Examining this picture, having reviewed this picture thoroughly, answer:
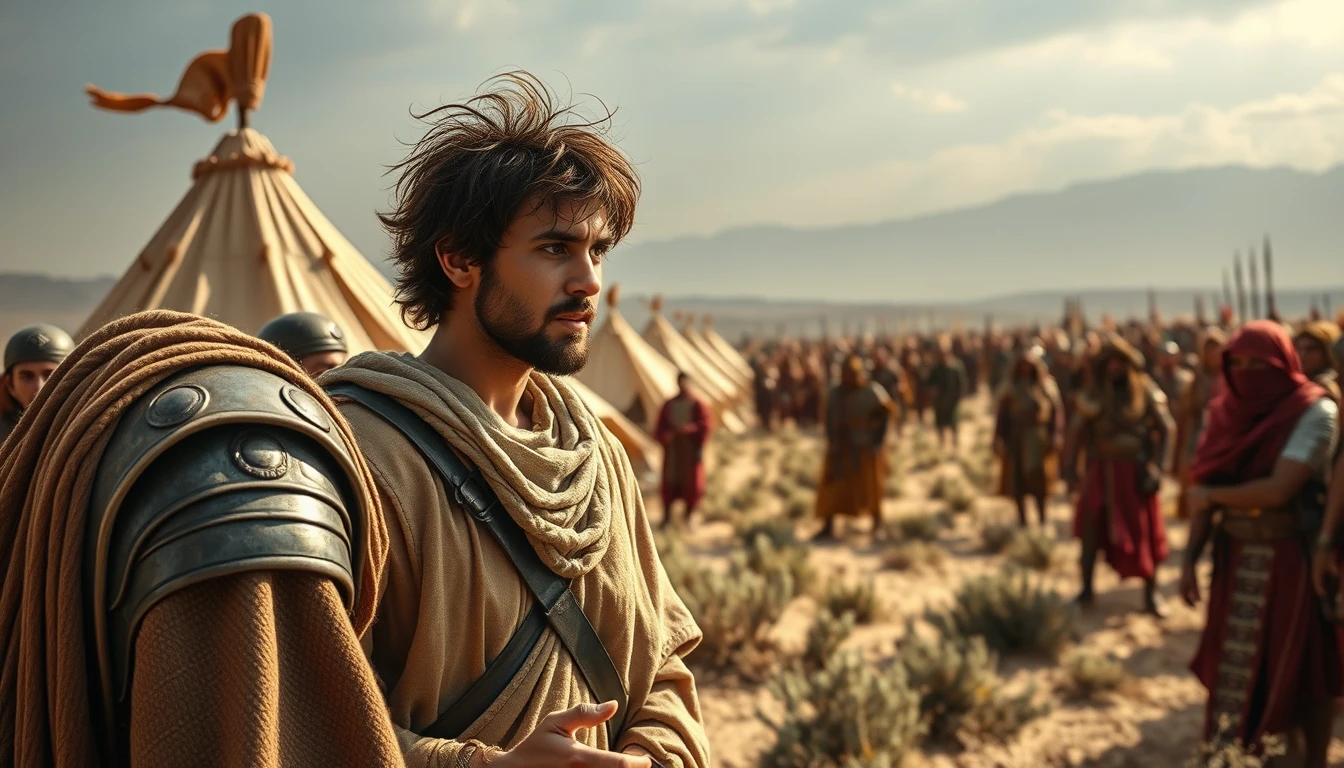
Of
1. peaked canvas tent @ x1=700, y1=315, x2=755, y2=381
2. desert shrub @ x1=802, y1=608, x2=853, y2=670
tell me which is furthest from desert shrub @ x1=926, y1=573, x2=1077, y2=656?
peaked canvas tent @ x1=700, y1=315, x2=755, y2=381

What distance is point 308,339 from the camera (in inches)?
141

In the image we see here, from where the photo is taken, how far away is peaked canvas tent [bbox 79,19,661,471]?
19.6 feet

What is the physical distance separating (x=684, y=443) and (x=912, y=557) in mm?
2830

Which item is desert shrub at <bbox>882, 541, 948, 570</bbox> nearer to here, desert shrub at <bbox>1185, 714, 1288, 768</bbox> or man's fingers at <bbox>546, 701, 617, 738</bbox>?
desert shrub at <bbox>1185, 714, 1288, 768</bbox>

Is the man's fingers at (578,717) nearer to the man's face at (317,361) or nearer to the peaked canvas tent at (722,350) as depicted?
the man's face at (317,361)

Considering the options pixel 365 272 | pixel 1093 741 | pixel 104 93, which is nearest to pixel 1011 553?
pixel 1093 741

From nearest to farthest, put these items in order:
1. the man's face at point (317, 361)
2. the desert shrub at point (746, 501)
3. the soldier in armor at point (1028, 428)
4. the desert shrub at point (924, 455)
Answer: the man's face at point (317, 361) < the soldier in armor at point (1028, 428) < the desert shrub at point (746, 501) < the desert shrub at point (924, 455)

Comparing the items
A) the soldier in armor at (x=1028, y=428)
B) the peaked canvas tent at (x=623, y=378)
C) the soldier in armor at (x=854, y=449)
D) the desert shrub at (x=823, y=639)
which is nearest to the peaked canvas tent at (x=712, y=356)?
the peaked canvas tent at (x=623, y=378)

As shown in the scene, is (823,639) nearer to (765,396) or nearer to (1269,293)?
(765,396)

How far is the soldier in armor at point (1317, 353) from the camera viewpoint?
5.55 m

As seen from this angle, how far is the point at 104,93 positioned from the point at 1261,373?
6.56 m

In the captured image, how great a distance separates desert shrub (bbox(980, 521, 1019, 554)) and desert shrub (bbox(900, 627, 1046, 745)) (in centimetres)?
489

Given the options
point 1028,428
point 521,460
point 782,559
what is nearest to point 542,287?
point 521,460

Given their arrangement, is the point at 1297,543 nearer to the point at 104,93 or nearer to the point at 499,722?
Answer: the point at 499,722
